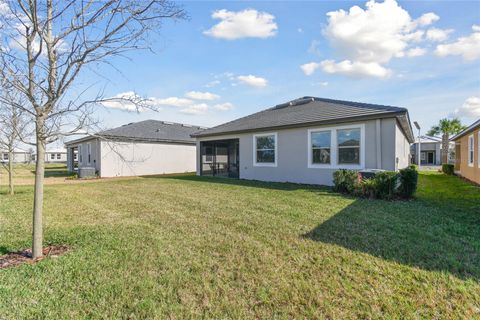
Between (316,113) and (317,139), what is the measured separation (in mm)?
1423

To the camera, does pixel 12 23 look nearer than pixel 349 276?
No

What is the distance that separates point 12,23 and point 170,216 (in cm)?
444

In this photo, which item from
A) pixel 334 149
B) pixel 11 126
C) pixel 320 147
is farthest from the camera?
pixel 320 147

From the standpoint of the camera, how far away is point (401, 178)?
27.0 feet

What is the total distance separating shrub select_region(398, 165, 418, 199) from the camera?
8117 mm

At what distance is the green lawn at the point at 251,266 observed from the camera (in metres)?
2.57

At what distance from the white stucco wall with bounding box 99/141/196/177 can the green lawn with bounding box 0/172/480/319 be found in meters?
13.0

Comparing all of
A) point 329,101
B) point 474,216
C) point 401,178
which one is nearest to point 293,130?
point 329,101

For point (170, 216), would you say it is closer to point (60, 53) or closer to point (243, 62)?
point (60, 53)

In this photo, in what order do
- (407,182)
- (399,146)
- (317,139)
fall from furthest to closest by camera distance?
(399,146)
(317,139)
(407,182)

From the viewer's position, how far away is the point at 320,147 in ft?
37.6

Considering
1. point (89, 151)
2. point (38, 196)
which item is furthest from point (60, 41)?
point (89, 151)

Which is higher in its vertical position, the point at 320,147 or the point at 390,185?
the point at 320,147

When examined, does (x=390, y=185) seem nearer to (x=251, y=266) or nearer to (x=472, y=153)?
(x=251, y=266)
